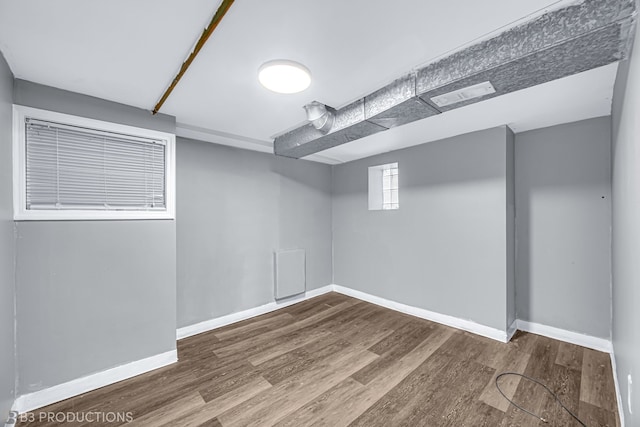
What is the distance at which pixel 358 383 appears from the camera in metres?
1.98

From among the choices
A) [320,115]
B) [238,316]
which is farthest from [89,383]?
[320,115]

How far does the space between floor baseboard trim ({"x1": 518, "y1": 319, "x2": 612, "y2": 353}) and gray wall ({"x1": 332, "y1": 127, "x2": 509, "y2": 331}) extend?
0.46 m

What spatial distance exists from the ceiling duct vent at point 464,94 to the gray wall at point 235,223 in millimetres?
2359

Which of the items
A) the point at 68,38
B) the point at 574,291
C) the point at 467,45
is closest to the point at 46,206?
the point at 68,38

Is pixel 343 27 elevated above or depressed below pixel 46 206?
above

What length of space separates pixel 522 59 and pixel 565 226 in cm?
211

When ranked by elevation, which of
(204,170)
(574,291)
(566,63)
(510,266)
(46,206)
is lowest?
(574,291)

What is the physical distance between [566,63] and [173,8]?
1852mm

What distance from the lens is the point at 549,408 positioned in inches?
66.4

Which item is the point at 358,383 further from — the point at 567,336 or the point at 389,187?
the point at 389,187

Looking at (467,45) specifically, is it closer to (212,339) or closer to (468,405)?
(468,405)

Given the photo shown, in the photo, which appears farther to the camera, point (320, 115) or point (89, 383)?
point (320, 115)

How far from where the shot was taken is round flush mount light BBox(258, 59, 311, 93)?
148 centimetres

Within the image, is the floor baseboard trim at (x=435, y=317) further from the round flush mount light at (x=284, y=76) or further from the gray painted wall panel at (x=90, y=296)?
the round flush mount light at (x=284, y=76)
